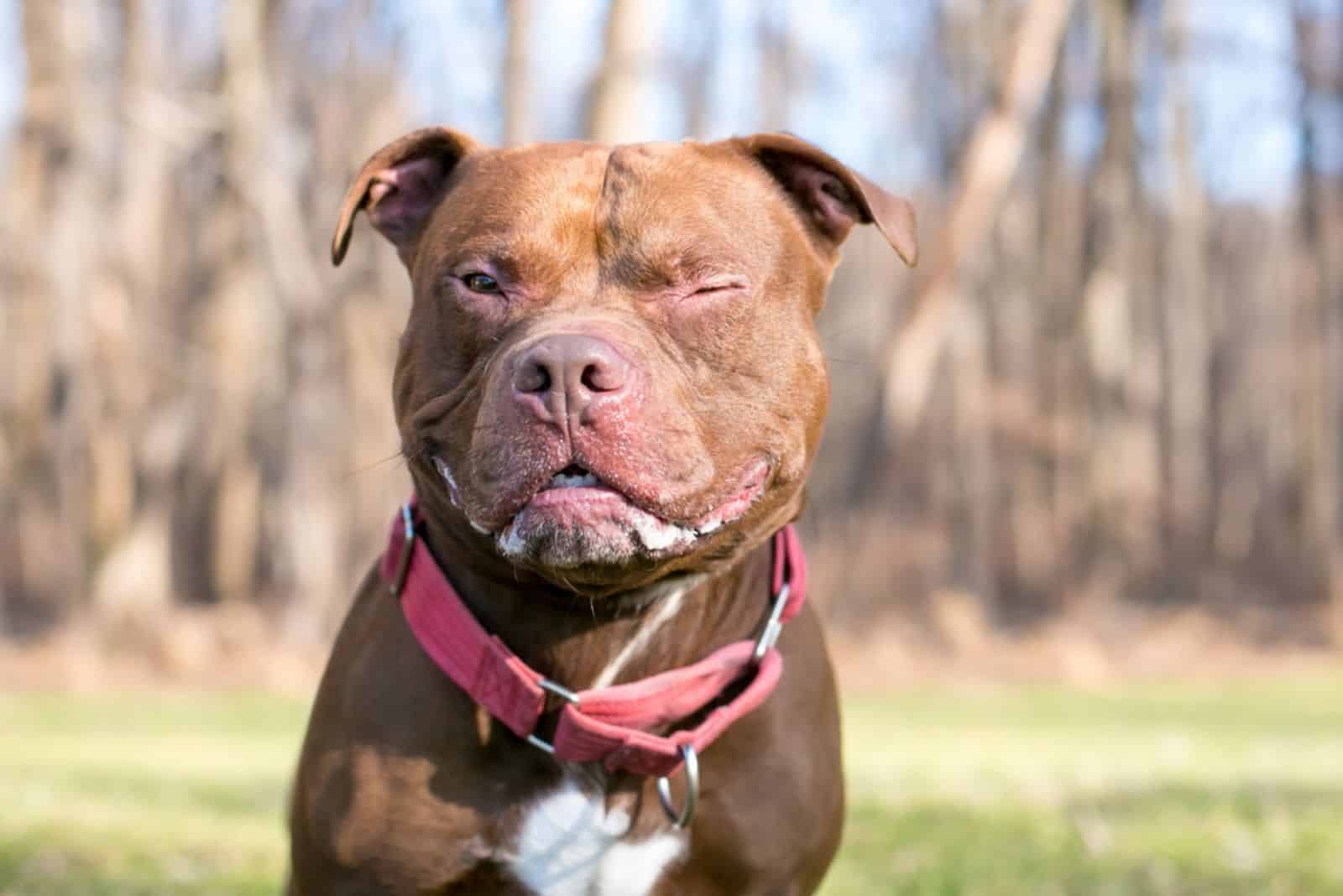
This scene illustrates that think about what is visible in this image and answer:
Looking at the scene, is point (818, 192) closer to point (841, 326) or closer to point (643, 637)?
point (643, 637)

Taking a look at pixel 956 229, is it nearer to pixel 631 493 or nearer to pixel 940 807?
pixel 940 807

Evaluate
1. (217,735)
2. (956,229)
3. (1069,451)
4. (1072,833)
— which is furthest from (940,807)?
(1069,451)

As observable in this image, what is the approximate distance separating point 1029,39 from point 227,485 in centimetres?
1484

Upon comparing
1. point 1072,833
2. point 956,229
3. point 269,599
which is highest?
point 1072,833

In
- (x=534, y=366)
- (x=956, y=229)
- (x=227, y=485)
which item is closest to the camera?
(x=534, y=366)

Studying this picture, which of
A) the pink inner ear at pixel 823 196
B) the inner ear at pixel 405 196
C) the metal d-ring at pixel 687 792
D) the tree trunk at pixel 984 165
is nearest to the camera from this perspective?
the metal d-ring at pixel 687 792

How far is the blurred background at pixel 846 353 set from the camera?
18234 millimetres

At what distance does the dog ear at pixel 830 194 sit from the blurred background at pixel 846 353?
23.8 ft

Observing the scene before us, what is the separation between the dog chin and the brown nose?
0.19m

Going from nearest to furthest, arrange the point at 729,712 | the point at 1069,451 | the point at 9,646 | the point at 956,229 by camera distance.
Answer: the point at 729,712
the point at 956,229
the point at 9,646
the point at 1069,451

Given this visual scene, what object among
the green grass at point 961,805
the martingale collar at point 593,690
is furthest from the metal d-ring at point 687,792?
the green grass at point 961,805

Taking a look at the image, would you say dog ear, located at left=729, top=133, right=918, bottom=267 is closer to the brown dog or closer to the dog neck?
the brown dog

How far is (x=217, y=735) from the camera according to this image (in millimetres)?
12883

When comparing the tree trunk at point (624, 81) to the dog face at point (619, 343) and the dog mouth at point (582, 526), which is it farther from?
the dog mouth at point (582, 526)
